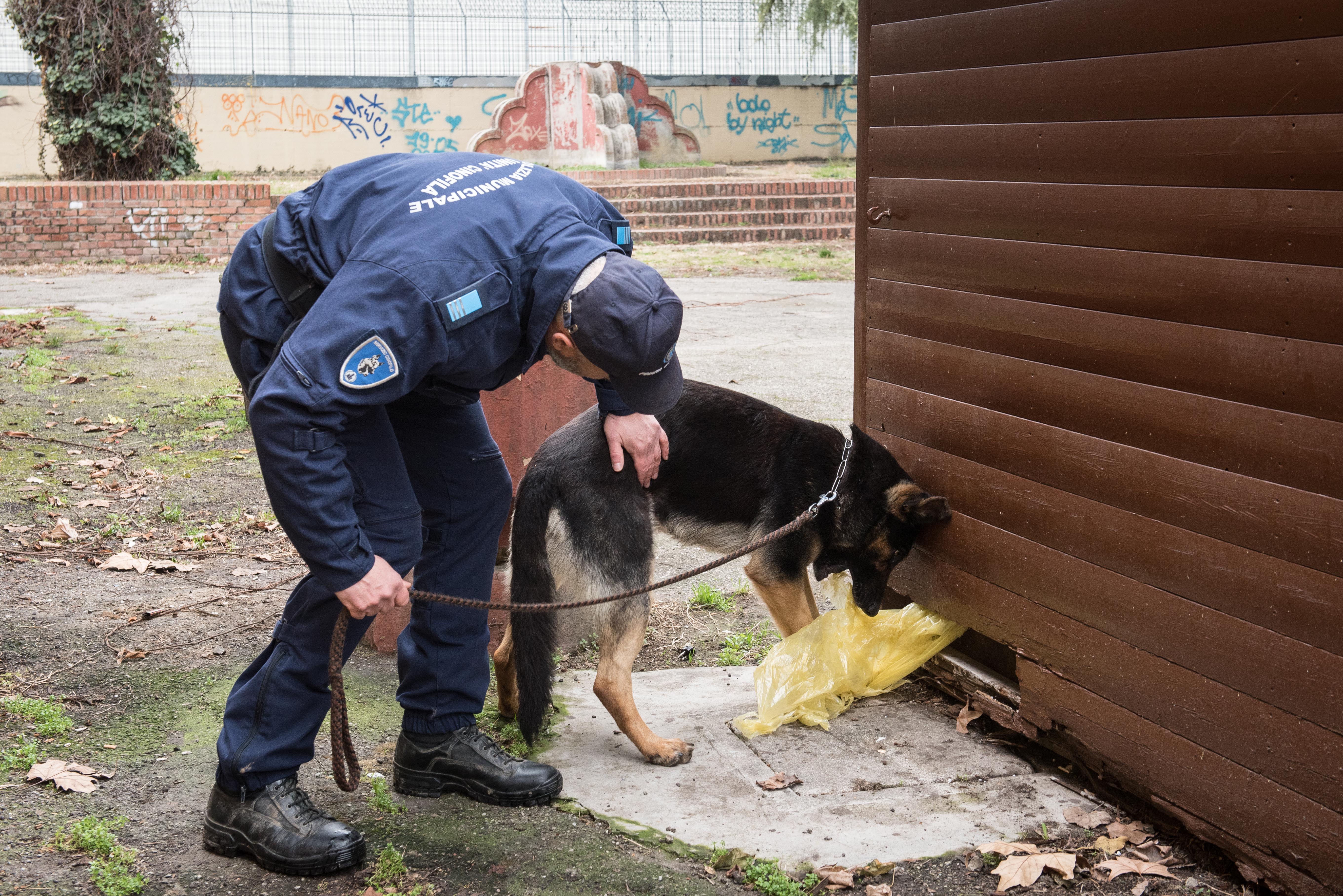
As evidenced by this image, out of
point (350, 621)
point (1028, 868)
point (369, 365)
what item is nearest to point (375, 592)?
point (350, 621)

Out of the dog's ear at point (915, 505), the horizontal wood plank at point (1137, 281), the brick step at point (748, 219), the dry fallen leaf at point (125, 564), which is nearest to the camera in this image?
the horizontal wood plank at point (1137, 281)

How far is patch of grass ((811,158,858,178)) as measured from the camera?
68.3 feet

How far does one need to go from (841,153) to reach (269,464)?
1093 inches

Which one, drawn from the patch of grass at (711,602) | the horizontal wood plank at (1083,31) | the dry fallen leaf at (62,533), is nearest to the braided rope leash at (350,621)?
the patch of grass at (711,602)

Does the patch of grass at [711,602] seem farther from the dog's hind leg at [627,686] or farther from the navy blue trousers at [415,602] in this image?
the navy blue trousers at [415,602]

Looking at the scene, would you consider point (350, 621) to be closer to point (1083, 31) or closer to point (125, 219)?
point (1083, 31)

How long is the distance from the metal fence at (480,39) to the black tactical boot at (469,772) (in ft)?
76.1

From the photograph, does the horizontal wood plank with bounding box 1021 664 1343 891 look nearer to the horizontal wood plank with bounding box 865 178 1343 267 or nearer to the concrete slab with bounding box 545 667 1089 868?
the concrete slab with bounding box 545 667 1089 868

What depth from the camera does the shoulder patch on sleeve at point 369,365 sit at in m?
2.20

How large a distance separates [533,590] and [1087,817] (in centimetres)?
170

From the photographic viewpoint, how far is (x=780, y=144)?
27938 mm

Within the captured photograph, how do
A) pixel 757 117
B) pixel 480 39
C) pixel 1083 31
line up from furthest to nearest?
pixel 757 117
pixel 480 39
pixel 1083 31

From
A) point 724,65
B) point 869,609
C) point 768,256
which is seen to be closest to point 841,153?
point 724,65

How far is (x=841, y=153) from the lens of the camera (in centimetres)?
2838
